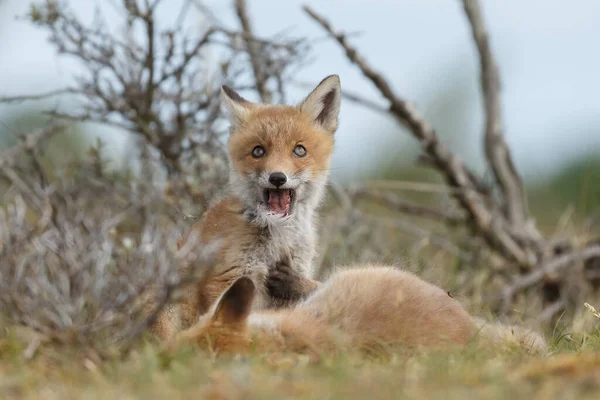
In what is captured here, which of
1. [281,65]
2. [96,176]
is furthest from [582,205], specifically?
[96,176]

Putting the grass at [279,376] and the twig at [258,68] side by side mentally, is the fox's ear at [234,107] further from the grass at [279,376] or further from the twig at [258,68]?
the grass at [279,376]

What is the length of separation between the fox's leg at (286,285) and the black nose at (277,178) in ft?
1.73

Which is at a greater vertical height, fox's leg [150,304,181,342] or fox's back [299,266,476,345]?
fox's back [299,266,476,345]

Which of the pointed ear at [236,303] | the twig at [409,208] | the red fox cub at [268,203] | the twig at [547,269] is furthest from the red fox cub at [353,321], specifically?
the twig at [409,208]

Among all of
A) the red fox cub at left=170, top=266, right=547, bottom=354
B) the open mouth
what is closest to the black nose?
the open mouth

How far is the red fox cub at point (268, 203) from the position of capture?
4906mm

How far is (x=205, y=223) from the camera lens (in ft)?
17.3

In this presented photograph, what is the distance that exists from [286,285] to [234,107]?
1332mm

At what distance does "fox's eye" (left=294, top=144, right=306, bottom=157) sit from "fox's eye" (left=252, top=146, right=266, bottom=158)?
222 mm

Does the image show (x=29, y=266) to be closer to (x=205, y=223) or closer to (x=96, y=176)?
(x=205, y=223)

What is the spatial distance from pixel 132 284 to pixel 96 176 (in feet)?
11.4

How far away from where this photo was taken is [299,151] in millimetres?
5293

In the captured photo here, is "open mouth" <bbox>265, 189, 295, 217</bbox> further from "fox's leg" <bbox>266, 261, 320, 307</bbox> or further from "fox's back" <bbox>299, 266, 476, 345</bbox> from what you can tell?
"fox's back" <bbox>299, 266, 476, 345</bbox>

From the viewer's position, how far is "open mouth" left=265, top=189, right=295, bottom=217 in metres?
5.14
